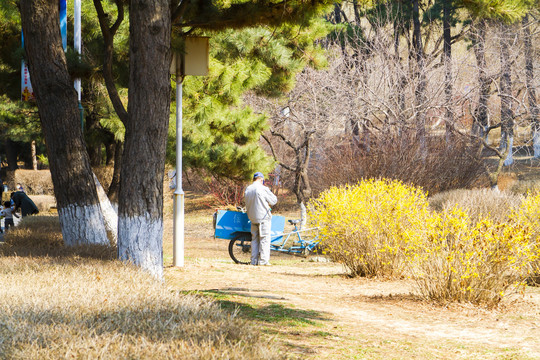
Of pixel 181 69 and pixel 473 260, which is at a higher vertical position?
Answer: pixel 181 69

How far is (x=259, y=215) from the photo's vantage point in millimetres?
10531

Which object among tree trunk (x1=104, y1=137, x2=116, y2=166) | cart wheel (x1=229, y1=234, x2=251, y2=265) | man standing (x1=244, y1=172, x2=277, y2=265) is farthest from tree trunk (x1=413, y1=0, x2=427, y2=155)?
tree trunk (x1=104, y1=137, x2=116, y2=166)

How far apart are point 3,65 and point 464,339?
29.3ft

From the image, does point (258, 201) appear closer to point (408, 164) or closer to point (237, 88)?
point (237, 88)

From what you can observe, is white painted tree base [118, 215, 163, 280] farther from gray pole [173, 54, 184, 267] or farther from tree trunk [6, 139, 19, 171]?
tree trunk [6, 139, 19, 171]

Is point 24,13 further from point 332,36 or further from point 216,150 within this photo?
point 332,36

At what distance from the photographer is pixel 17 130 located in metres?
24.9

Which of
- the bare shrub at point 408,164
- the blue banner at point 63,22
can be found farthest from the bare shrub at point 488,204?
the blue banner at point 63,22

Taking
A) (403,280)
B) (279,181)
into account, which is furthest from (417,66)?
(403,280)

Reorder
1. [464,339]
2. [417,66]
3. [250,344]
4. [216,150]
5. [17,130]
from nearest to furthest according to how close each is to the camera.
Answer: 1. [250,344]
2. [464,339]
3. [216,150]
4. [417,66]
5. [17,130]

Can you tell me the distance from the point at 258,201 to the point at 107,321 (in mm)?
7392

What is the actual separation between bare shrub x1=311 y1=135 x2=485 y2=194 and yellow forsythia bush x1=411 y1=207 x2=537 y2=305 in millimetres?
8836

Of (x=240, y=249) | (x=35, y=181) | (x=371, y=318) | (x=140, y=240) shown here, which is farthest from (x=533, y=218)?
(x=35, y=181)

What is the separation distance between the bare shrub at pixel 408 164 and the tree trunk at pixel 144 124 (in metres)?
9.68
